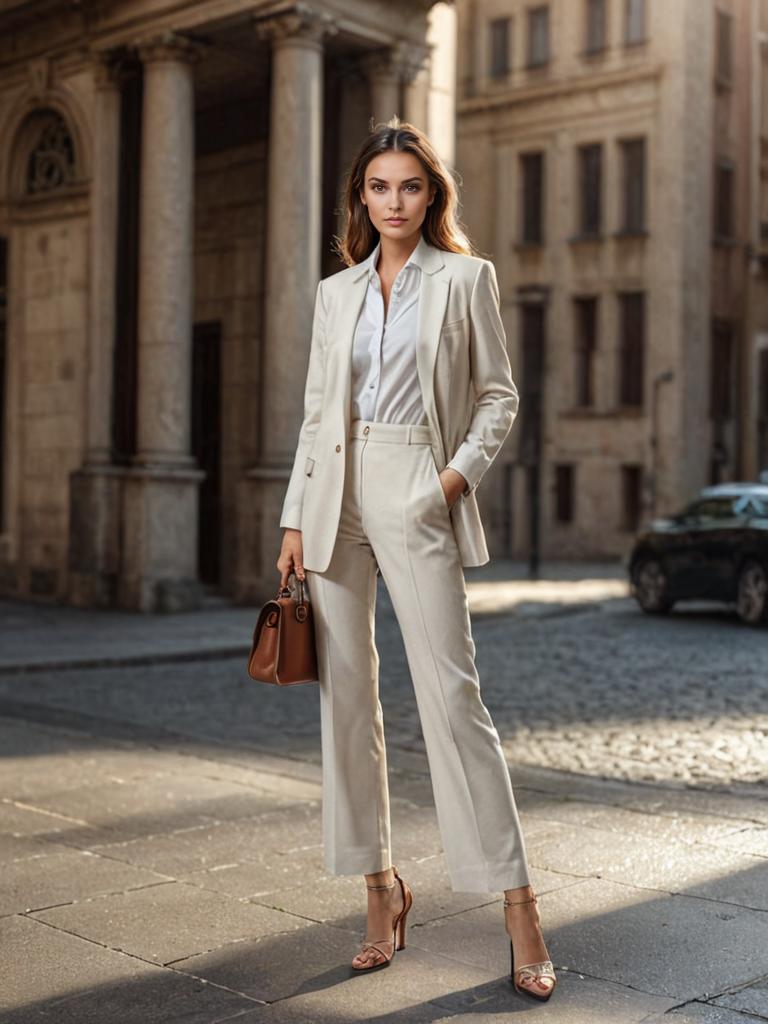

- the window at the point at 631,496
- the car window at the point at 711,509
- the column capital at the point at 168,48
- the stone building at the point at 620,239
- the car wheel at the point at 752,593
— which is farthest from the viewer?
the window at the point at 631,496

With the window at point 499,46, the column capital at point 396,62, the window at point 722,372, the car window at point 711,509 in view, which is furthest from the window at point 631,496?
the column capital at point 396,62

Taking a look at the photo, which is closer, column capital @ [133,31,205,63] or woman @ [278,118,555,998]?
woman @ [278,118,555,998]

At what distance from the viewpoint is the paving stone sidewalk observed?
3963mm

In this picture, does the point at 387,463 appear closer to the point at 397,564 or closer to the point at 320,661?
the point at 397,564

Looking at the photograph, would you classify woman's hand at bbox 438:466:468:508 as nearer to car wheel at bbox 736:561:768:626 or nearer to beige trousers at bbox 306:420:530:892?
beige trousers at bbox 306:420:530:892

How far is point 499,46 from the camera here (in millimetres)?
39438

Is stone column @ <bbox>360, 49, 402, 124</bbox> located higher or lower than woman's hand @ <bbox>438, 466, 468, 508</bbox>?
higher

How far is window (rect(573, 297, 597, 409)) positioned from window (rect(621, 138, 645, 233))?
6.76 feet

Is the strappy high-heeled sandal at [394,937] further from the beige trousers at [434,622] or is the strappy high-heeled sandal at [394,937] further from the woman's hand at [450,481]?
the woman's hand at [450,481]

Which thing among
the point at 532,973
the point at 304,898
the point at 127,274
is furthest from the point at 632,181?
the point at 532,973

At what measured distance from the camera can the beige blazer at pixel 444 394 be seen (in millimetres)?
4094

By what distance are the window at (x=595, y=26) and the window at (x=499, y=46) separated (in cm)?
238

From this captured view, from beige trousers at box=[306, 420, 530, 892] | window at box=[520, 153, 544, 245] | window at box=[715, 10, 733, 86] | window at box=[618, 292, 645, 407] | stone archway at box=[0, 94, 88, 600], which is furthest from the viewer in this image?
window at box=[520, 153, 544, 245]

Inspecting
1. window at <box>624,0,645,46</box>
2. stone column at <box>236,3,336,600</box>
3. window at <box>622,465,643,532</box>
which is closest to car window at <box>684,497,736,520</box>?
stone column at <box>236,3,336,600</box>
